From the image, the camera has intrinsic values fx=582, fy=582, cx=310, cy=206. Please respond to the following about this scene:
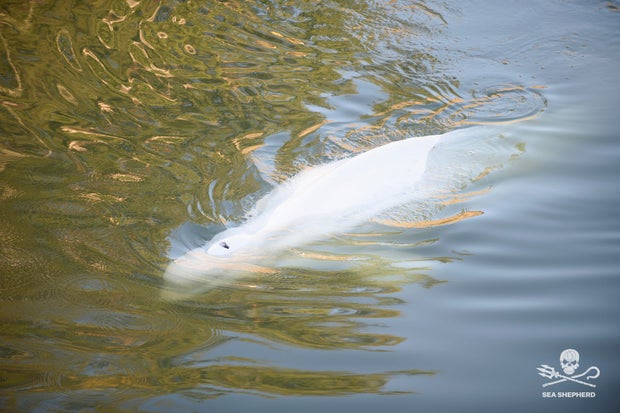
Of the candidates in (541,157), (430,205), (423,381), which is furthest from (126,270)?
(541,157)

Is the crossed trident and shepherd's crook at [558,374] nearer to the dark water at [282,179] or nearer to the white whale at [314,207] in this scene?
the dark water at [282,179]

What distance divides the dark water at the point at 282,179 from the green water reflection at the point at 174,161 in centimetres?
1

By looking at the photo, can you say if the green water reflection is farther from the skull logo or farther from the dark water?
the skull logo

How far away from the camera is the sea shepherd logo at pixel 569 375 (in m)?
1.78

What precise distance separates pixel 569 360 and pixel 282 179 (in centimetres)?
191

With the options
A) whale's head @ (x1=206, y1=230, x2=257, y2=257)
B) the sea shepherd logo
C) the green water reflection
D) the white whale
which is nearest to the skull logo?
the sea shepherd logo

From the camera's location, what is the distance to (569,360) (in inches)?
74.8

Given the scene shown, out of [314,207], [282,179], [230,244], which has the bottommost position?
[230,244]

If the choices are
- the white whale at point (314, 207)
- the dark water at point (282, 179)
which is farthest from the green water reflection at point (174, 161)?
the white whale at point (314, 207)

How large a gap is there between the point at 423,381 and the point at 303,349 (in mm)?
428

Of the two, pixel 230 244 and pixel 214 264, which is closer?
pixel 214 264

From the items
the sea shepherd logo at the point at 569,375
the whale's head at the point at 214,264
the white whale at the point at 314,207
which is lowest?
the sea shepherd logo at the point at 569,375

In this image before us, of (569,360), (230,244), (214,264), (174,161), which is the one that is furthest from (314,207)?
(569,360)

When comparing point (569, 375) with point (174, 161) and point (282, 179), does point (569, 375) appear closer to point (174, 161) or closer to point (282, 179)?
point (282, 179)
